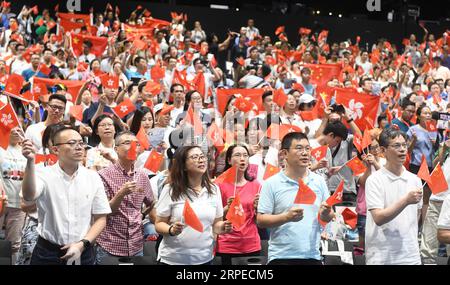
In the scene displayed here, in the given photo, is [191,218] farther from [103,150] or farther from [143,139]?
[143,139]

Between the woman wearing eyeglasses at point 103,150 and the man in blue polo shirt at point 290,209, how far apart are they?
5.82ft

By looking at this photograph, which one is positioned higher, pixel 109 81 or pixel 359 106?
pixel 109 81

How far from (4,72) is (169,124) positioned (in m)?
3.23

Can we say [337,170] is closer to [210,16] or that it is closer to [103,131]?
[103,131]

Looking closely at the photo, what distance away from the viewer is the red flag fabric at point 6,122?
6.00 metres

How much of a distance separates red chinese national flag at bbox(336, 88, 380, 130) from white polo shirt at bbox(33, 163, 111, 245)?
5.15 meters

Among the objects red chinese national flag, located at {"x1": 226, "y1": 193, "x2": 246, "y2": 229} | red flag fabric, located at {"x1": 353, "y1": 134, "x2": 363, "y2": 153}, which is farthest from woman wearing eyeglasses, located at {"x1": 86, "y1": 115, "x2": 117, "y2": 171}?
red flag fabric, located at {"x1": 353, "y1": 134, "x2": 363, "y2": 153}

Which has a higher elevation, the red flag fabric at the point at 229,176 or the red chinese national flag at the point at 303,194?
the red flag fabric at the point at 229,176

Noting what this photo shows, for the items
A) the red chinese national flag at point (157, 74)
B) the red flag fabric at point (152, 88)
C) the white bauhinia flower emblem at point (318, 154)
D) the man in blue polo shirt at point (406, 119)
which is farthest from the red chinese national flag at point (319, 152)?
the red chinese national flag at point (157, 74)

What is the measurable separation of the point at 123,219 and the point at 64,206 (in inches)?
37.5

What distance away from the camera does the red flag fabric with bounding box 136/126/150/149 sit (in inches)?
291

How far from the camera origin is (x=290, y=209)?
498 cm

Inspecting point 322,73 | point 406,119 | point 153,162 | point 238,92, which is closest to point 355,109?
point 406,119

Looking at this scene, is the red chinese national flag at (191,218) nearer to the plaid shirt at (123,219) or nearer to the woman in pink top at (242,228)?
the plaid shirt at (123,219)
